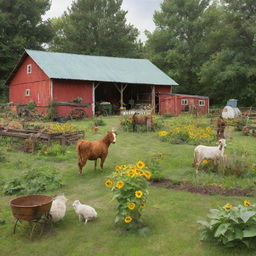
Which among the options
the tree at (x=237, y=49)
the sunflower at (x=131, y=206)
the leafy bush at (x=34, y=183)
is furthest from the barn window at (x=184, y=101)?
the sunflower at (x=131, y=206)

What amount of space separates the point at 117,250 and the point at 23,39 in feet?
140

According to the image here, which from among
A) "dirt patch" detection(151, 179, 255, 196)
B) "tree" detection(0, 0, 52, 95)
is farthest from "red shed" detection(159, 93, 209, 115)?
"tree" detection(0, 0, 52, 95)

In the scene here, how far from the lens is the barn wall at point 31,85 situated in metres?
27.7

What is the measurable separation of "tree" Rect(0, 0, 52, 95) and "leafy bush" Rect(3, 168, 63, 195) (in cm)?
3583

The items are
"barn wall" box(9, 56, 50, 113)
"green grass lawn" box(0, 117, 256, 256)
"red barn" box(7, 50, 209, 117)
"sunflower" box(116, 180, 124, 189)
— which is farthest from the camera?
"barn wall" box(9, 56, 50, 113)

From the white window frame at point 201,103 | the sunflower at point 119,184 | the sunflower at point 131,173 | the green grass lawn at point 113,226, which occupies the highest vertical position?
the white window frame at point 201,103

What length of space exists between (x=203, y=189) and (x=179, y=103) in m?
23.3

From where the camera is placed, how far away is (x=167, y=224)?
6.10 meters

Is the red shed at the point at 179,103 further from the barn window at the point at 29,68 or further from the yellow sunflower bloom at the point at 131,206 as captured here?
the yellow sunflower bloom at the point at 131,206

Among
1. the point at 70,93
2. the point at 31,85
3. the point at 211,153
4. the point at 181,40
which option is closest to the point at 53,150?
the point at 211,153

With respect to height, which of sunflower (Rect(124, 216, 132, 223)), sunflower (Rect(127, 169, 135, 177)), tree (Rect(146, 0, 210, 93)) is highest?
tree (Rect(146, 0, 210, 93))

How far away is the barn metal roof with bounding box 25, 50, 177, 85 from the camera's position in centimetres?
2786

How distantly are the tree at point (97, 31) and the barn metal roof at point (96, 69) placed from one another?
18104 mm

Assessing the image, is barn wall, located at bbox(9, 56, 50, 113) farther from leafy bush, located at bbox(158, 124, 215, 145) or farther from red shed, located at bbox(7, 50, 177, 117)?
leafy bush, located at bbox(158, 124, 215, 145)
